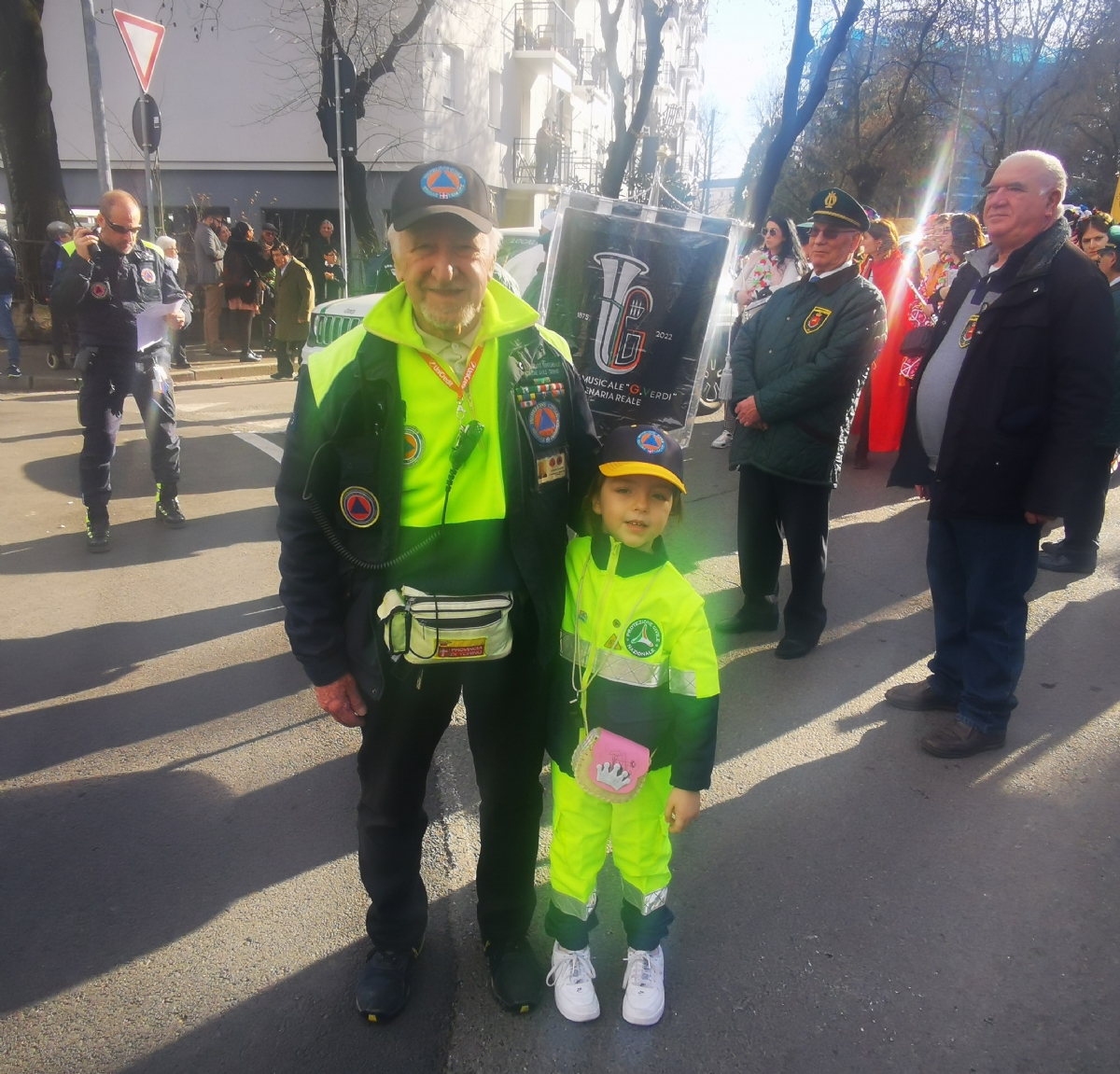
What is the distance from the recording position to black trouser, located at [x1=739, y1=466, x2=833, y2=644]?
15.0ft

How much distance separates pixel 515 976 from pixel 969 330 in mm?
2895

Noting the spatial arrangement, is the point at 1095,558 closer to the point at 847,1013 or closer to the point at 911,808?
the point at 911,808

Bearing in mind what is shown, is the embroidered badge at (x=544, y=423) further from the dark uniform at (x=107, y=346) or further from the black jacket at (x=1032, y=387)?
the dark uniform at (x=107, y=346)

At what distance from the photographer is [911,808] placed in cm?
346

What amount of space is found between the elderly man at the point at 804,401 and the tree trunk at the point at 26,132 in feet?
40.5

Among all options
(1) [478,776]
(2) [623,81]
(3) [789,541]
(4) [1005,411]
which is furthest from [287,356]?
(2) [623,81]

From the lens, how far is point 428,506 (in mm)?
2160

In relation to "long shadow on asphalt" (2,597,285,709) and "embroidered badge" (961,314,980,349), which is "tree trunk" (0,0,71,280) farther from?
"embroidered badge" (961,314,980,349)

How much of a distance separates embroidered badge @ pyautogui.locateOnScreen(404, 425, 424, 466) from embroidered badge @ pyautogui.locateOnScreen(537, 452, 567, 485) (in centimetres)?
28

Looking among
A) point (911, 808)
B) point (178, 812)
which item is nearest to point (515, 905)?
point (178, 812)

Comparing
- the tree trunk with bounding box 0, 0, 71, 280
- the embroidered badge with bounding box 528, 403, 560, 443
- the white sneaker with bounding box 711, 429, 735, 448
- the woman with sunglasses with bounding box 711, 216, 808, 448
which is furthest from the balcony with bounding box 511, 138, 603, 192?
the embroidered badge with bounding box 528, 403, 560, 443

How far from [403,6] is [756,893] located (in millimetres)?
26167

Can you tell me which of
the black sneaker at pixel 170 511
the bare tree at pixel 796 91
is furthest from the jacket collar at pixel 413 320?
the bare tree at pixel 796 91

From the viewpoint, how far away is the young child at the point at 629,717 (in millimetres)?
2342
